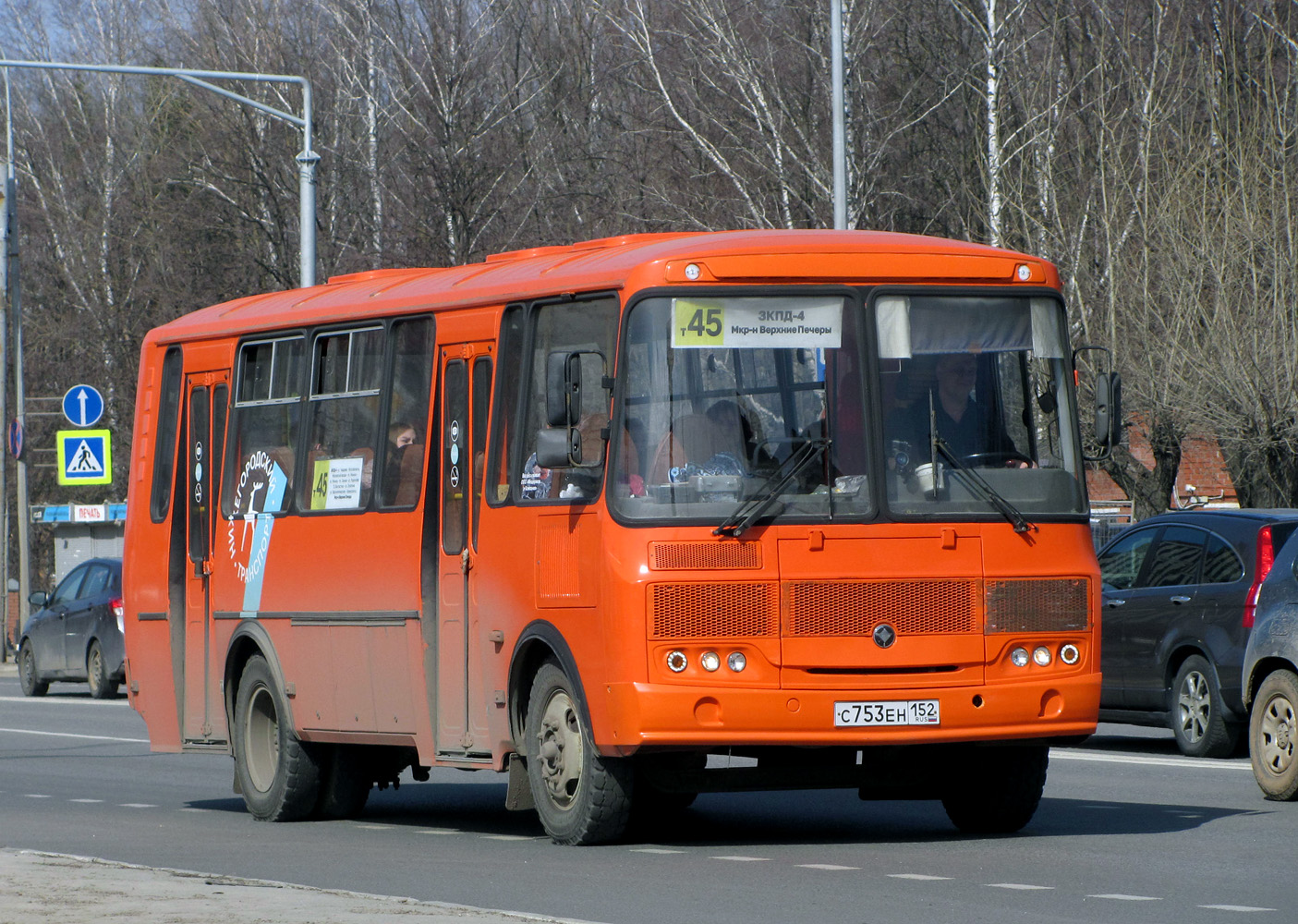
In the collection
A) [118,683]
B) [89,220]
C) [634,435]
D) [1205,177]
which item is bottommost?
[118,683]

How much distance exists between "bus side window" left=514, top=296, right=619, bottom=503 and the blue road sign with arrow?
24.2 m

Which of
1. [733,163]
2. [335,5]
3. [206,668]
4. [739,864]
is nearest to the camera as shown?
[739,864]

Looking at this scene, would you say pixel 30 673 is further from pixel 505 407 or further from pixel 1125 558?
pixel 505 407

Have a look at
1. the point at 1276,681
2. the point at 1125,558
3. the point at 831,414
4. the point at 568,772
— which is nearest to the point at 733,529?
the point at 831,414

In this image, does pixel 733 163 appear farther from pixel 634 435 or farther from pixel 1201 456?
pixel 634 435

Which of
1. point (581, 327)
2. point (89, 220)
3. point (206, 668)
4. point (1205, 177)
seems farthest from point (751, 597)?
point (89, 220)

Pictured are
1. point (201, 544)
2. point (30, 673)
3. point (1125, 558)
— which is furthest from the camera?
point (30, 673)

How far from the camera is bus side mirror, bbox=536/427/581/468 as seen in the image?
10711 mm

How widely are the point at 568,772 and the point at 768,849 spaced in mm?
983

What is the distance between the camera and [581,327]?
11297mm

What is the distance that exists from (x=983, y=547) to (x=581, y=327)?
210 cm

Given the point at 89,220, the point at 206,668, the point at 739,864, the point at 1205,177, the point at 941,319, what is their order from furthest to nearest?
the point at 89,220 < the point at 1205,177 < the point at 206,668 < the point at 941,319 < the point at 739,864

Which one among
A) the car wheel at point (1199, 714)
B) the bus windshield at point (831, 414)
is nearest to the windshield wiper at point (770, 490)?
the bus windshield at point (831, 414)

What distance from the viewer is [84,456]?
114 ft
